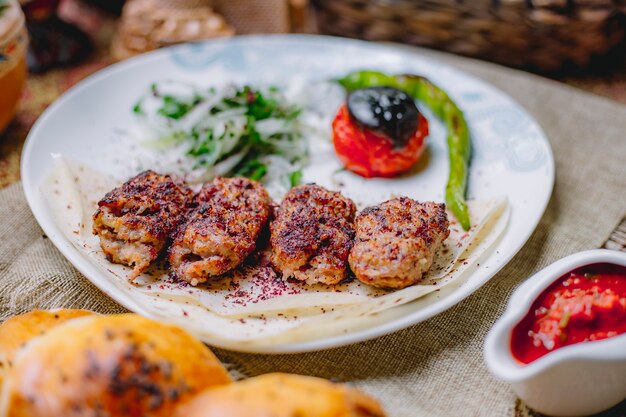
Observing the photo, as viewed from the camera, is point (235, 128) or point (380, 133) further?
point (235, 128)

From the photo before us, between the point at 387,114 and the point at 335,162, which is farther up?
the point at 387,114

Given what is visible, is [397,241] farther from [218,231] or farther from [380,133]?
[380,133]

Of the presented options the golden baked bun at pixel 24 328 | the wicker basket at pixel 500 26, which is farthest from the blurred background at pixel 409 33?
the golden baked bun at pixel 24 328

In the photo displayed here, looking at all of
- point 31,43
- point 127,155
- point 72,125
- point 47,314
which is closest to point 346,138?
point 127,155

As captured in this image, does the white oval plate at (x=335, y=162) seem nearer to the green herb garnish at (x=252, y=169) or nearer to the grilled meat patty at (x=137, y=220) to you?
the grilled meat patty at (x=137, y=220)

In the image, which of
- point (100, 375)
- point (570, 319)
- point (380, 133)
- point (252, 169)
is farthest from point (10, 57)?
point (570, 319)

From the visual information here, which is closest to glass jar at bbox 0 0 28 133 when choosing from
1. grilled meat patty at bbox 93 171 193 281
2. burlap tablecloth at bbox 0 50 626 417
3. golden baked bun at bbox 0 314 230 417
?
burlap tablecloth at bbox 0 50 626 417

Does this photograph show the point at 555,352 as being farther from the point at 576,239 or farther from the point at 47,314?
the point at 47,314
